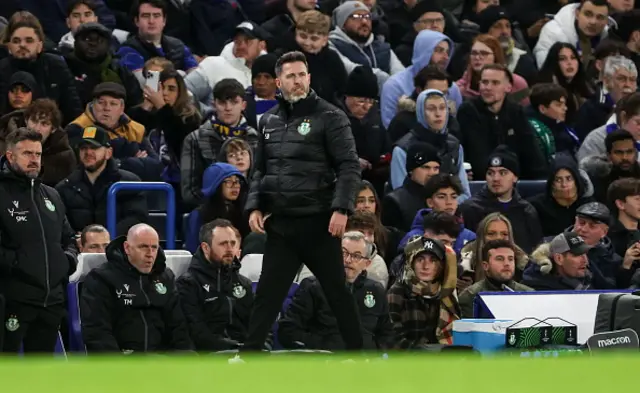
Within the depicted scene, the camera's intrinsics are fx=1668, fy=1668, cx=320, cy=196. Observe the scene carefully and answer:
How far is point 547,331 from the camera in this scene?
10.8m

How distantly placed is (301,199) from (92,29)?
4.85 m

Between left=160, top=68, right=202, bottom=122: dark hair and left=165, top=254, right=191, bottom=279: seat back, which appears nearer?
left=165, top=254, right=191, bottom=279: seat back

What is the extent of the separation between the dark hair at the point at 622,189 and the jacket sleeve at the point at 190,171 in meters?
3.73

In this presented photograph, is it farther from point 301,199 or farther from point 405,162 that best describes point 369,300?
point 405,162

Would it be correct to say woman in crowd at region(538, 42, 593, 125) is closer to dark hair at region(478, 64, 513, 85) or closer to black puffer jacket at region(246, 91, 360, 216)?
dark hair at region(478, 64, 513, 85)

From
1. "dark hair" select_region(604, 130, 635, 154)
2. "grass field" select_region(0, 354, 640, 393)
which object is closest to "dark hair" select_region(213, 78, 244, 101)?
"dark hair" select_region(604, 130, 635, 154)

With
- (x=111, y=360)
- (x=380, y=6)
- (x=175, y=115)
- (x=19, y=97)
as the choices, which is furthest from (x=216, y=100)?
(x=111, y=360)

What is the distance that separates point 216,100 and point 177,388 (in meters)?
8.86

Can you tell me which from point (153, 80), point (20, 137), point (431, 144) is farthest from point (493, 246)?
point (20, 137)

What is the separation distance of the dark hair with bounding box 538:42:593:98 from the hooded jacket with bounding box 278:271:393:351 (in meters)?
5.74

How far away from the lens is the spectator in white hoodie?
51.6 ft

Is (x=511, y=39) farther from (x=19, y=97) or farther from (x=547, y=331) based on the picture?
(x=547, y=331)

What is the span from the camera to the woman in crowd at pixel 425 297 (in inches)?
491

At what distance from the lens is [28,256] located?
11234 millimetres
